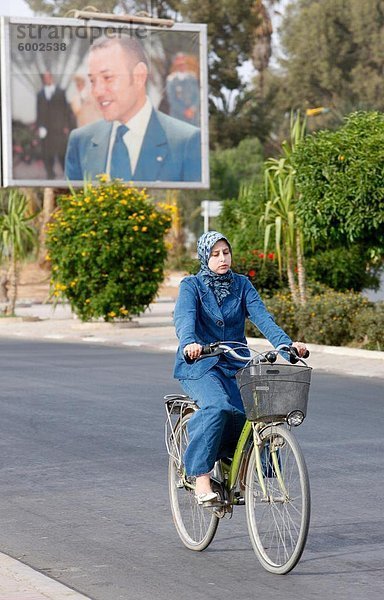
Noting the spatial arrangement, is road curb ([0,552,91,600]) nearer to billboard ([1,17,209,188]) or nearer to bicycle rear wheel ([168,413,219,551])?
bicycle rear wheel ([168,413,219,551])

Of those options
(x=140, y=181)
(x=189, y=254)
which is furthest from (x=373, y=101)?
(x=140, y=181)

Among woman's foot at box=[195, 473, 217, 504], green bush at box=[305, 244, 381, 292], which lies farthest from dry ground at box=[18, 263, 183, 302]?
woman's foot at box=[195, 473, 217, 504]

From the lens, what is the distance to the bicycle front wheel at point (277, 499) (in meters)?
6.84

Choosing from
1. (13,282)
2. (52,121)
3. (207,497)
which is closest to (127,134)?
(52,121)

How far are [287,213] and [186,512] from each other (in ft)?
57.5

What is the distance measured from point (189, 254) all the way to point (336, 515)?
54716mm

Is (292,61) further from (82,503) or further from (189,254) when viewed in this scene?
(82,503)

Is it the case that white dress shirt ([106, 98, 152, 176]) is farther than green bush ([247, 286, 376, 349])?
Yes

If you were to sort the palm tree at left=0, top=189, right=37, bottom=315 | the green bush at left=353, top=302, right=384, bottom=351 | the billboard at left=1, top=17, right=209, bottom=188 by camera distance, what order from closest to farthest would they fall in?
the green bush at left=353, top=302, right=384, bottom=351, the palm tree at left=0, top=189, right=37, bottom=315, the billboard at left=1, top=17, right=209, bottom=188

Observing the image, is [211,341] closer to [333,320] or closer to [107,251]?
[333,320]

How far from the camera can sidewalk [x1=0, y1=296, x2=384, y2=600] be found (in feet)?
22.2

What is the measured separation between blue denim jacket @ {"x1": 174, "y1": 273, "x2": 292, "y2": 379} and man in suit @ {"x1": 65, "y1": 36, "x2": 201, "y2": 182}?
3583cm

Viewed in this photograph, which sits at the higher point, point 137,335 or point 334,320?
point 334,320

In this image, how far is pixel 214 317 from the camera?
25.1 feet
